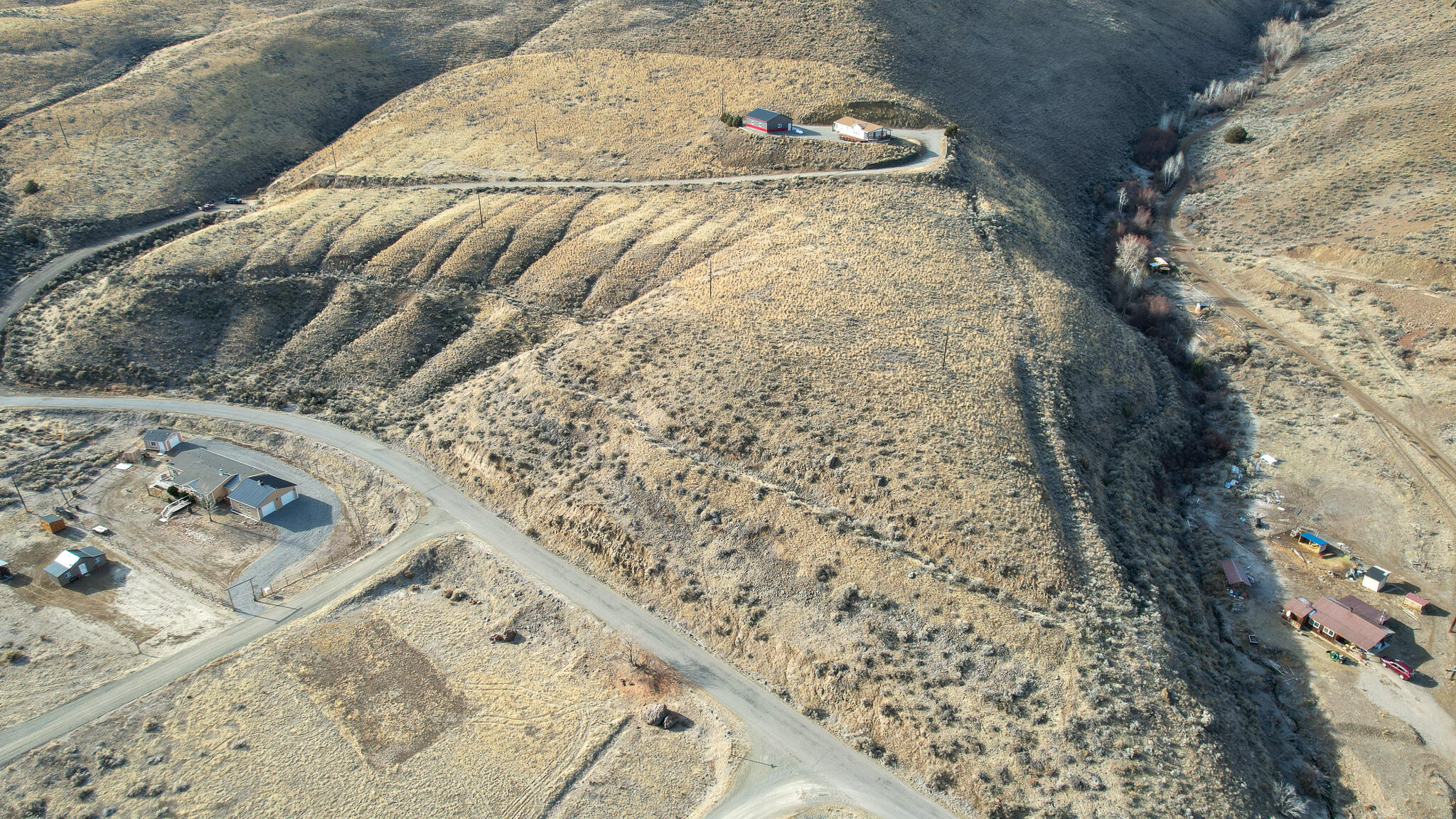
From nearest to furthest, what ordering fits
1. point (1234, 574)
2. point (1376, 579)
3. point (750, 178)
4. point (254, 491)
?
point (1376, 579) → point (1234, 574) → point (254, 491) → point (750, 178)

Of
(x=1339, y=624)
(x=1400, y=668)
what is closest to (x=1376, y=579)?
(x=1339, y=624)

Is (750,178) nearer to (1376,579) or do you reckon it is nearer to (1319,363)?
(1319,363)

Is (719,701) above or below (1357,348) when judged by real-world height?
below

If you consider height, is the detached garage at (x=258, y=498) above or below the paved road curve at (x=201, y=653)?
above

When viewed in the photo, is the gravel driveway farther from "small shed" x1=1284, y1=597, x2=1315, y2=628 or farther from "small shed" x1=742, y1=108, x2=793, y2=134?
"small shed" x1=1284, y1=597, x2=1315, y2=628

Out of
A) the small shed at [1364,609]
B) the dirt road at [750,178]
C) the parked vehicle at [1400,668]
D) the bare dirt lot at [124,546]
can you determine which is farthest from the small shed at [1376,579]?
the bare dirt lot at [124,546]

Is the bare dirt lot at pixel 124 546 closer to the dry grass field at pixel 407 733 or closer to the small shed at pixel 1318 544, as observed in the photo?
the dry grass field at pixel 407 733

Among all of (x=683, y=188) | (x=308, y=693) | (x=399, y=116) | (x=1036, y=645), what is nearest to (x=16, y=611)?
(x=308, y=693)
